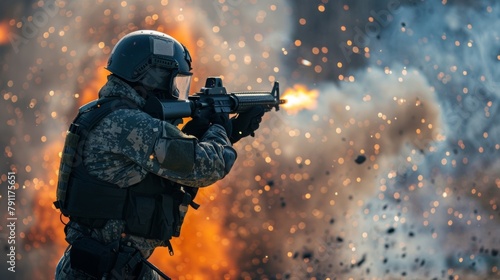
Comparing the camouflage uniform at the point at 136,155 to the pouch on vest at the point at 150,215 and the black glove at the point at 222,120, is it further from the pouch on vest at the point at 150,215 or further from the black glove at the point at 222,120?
the black glove at the point at 222,120

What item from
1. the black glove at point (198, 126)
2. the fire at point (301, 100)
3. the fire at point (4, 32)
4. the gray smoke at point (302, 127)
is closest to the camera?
the black glove at point (198, 126)

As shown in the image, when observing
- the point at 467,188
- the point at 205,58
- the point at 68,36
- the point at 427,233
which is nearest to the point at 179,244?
the point at 205,58

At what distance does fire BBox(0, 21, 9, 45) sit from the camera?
5.55 m

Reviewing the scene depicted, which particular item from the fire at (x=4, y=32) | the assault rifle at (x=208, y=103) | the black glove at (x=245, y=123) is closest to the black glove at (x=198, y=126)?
the assault rifle at (x=208, y=103)

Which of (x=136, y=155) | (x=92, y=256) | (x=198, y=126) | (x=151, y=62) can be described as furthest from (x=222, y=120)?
(x=92, y=256)

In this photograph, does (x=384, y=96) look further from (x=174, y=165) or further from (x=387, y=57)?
(x=174, y=165)

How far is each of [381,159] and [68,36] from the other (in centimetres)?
250

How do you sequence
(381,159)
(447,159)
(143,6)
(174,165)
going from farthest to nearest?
(447,159)
(381,159)
(143,6)
(174,165)

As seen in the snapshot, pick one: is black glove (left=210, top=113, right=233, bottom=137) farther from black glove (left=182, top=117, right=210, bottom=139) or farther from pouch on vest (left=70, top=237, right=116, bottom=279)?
pouch on vest (left=70, top=237, right=116, bottom=279)

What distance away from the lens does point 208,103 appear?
3625 mm

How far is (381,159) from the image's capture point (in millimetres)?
5914

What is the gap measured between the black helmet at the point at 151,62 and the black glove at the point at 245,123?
46 centimetres

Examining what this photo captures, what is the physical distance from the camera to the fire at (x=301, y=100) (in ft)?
18.6

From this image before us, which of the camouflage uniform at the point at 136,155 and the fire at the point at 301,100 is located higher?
the fire at the point at 301,100
